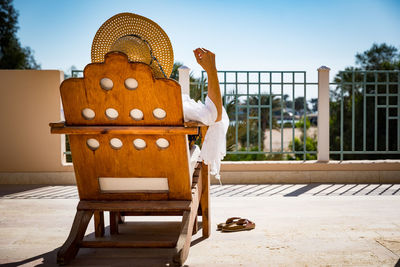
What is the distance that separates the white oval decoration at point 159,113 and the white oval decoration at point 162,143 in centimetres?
12

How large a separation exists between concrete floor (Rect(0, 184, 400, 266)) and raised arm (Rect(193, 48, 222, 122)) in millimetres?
821

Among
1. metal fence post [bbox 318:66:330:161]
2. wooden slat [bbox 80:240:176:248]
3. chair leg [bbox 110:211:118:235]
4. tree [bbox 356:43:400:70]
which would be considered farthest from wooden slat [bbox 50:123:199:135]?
tree [bbox 356:43:400:70]

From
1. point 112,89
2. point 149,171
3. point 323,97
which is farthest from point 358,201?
point 112,89

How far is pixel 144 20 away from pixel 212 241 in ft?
4.76

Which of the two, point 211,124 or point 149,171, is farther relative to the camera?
point 211,124

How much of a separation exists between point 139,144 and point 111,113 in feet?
0.70

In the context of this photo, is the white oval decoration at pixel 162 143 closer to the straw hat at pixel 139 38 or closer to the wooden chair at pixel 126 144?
the wooden chair at pixel 126 144

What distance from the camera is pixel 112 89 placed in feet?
6.42

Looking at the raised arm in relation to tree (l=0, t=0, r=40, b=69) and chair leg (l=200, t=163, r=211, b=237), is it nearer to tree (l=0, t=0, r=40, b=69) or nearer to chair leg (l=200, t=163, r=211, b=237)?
chair leg (l=200, t=163, r=211, b=237)

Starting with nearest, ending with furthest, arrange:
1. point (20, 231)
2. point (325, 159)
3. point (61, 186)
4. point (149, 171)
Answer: point (149, 171), point (20, 231), point (61, 186), point (325, 159)

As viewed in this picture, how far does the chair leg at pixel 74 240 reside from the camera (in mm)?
2008

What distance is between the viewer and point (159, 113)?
Answer: 198cm

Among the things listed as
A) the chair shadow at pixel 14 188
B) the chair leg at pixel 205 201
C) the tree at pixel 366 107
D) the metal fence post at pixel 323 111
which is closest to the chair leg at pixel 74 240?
the chair leg at pixel 205 201

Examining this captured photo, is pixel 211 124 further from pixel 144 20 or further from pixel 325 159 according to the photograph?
pixel 325 159
